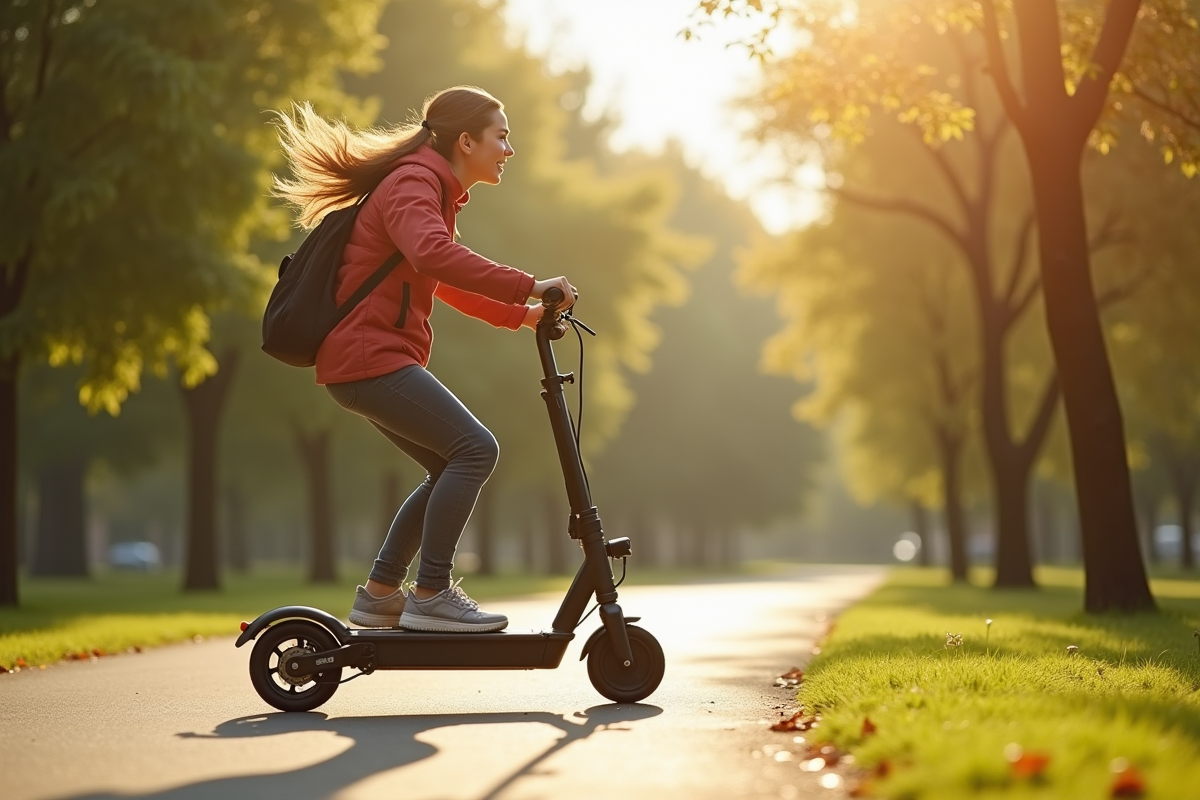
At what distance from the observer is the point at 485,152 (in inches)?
246

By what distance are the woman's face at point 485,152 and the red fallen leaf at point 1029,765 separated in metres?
3.37

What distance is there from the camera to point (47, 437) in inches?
1204

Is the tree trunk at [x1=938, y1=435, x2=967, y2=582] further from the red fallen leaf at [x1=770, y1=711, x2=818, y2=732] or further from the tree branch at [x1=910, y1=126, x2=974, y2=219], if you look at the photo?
the red fallen leaf at [x1=770, y1=711, x2=818, y2=732]

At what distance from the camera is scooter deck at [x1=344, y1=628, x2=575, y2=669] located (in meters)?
5.90

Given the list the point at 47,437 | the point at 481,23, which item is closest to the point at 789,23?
the point at 481,23

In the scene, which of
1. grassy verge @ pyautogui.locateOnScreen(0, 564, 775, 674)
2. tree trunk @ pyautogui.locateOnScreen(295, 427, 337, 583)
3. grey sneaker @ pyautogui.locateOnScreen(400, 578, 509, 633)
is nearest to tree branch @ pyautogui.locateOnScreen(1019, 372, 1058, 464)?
grassy verge @ pyautogui.locateOnScreen(0, 564, 775, 674)

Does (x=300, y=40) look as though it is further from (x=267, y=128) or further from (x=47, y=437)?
(x=47, y=437)

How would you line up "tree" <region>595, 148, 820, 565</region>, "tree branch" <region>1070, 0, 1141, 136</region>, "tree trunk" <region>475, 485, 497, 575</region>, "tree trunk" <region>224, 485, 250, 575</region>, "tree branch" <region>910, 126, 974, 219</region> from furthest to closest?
"tree" <region>595, 148, 820, 565</region> → "tree trunk" <region>224, 485, 250, 575</region> → "tree trunk" <region>475, 485, 497, 575</region> → "tree branch" <region>910, 126, 974, 219</region> → "tree branch" <region>1070, 0, 1141, 136</region>

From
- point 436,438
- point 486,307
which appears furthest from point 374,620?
point 486,307

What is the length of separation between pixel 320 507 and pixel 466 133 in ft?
80.1

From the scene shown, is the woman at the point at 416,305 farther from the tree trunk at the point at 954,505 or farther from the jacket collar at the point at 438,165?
the tree trunk at the point at 954,505

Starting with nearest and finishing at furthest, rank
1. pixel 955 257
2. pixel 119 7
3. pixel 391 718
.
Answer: pixel 391 718 → pixel 119 7 → pixel 955 257

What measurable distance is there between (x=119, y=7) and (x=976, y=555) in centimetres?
7395

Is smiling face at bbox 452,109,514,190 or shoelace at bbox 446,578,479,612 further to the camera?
smiling face at bbox 452,109,514,190
